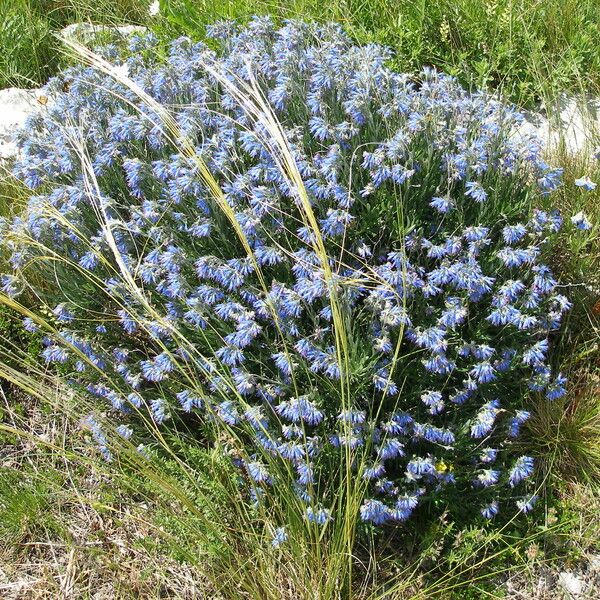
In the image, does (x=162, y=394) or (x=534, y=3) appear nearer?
(x=162, y=394)

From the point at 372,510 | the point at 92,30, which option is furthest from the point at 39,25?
the point at 372,510

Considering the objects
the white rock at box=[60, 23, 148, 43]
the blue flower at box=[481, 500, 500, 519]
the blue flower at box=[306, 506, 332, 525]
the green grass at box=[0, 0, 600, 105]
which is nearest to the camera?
the blue flower at box=[306, 506, 332, 525]

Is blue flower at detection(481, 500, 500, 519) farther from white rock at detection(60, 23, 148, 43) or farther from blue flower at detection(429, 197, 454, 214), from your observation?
white rock at detection(60, 23, 148, 43)

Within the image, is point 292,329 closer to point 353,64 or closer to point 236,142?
point 236,142

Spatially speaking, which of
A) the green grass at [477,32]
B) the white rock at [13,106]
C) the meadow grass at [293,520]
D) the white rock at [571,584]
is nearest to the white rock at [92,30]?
the green grass at [477,32]

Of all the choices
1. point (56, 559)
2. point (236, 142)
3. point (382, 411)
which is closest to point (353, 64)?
point (236, 142)

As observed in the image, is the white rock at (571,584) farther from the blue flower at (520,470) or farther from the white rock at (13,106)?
the white rock at (13,106)

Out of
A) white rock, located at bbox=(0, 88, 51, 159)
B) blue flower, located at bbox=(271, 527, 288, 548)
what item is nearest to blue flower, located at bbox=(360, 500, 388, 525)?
blue flower, located at bbox=(271, 527, 288, 548)
